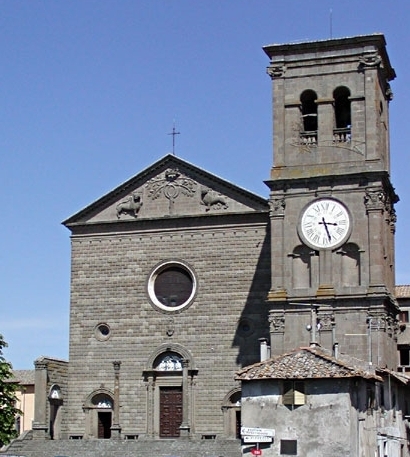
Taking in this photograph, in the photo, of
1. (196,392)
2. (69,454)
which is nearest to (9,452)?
(69,454)

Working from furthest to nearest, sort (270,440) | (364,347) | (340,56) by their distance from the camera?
(340,56)
(364,347)
(270,440)

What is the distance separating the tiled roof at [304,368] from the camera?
3462cm

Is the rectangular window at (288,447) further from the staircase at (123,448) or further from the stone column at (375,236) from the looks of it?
the stone column at (375,236)

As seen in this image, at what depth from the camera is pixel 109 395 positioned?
50.0m

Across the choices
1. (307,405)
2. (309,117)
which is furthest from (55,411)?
(307,405)

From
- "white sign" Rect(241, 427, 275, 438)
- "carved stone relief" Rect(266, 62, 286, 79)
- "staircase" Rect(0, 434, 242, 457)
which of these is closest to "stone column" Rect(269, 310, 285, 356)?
"staircase" Rect(0, 434, 242, 457)

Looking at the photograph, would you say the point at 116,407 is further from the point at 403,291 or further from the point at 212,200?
the point at 403,291

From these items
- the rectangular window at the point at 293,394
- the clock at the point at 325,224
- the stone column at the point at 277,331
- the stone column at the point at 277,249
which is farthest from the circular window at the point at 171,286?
the rectangular window at the point at 293,394

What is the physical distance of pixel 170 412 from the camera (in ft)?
163

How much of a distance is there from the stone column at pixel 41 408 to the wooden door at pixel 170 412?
495cm

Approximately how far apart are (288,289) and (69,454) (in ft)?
37.6

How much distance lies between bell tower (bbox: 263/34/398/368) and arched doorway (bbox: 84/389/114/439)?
9.07 m

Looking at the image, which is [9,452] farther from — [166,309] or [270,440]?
[270,440]

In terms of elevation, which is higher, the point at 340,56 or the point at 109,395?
the point at 340,56
